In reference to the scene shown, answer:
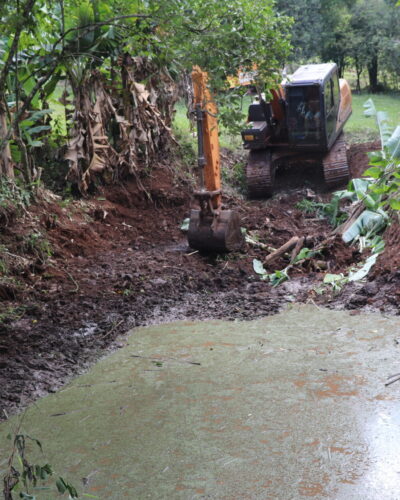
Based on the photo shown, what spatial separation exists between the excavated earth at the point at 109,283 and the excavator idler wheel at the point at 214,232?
18cm

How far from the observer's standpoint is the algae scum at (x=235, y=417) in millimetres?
3998

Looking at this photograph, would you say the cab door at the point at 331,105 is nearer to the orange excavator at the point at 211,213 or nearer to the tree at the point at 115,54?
the tree at the point at 115,54

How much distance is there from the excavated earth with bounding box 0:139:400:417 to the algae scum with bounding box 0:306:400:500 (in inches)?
14.2

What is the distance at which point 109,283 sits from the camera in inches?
305

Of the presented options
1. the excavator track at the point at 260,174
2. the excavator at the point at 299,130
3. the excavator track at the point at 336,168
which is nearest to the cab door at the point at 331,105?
the excavator at the point at 299,130

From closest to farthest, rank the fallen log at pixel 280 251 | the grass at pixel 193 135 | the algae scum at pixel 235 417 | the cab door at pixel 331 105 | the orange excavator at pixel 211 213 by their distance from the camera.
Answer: the algae scum at pixel 235 417 → the orange excavator at pixel 211 213 → the fallen log at pixel 280 251 → the cab door at pixel 331 105 → the grass at pixel 193 135

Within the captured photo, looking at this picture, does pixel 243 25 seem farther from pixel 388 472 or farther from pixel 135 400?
pixel 388 472

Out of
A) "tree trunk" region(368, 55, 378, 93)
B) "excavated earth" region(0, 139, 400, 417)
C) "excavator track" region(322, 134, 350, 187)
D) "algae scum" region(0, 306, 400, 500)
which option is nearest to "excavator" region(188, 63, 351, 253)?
"excavator track" region(322, 134, 350, 187)

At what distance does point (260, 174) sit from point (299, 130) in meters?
1.11

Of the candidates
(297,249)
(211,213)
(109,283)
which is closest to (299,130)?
(297,249)

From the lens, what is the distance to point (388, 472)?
3.98 m

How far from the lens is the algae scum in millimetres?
3998

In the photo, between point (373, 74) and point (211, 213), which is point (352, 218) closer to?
point (211, 213)

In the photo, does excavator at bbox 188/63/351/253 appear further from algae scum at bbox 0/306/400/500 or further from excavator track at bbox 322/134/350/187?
algae scum at bbox 0/306/400/500
